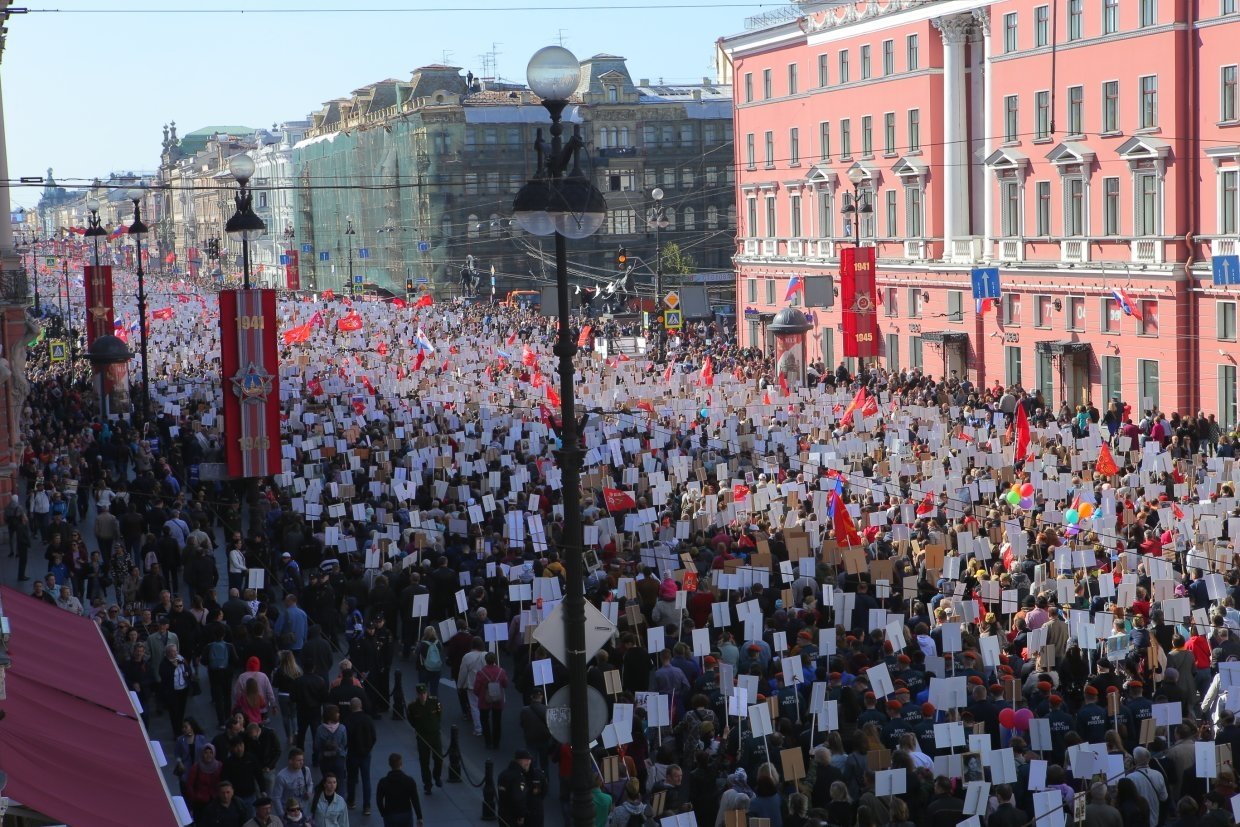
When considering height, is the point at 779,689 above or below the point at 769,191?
below

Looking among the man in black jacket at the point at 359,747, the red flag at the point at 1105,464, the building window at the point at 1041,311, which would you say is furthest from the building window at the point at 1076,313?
the man in black jacket at the point at 359,747

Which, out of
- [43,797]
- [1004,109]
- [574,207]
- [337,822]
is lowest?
[337,822]

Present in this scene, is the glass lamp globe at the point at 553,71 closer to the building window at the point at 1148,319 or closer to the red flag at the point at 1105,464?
the red flag at the point at 1105,464

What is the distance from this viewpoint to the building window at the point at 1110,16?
41.9 meters

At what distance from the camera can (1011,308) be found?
47375 mm

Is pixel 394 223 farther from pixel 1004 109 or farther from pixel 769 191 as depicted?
pixel 1004 109

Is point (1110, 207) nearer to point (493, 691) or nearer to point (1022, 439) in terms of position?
point (1022, 439)

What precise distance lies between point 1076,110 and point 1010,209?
4301 millimetres

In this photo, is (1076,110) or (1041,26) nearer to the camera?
(1076,110)

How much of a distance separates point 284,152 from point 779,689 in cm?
13211

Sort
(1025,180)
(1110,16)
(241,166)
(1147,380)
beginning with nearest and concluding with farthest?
(241,166)
(1147,380)
(1110,16)
(1025,180)

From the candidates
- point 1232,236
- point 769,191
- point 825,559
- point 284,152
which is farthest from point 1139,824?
point 284,152

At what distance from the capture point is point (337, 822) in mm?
13367

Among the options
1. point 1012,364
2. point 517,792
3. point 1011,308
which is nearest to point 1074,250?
point 1011,308
